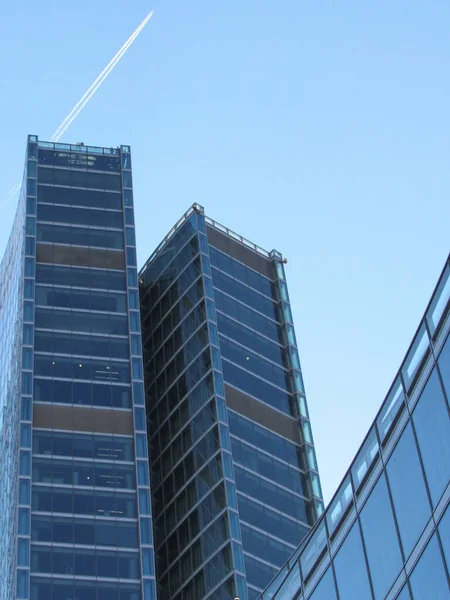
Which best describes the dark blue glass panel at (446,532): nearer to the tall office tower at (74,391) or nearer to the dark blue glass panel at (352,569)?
the dark blue glass panel at (352,569)

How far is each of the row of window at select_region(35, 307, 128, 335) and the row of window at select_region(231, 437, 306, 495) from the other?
14748mm

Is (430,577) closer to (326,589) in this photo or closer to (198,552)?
(326,589)

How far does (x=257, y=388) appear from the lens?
115 m

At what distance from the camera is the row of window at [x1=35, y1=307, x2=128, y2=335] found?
112500mm

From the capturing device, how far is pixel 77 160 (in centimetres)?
12769

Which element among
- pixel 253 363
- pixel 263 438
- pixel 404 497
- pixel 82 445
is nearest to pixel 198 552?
pixel 263 438

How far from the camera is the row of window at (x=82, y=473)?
10162 centimetres

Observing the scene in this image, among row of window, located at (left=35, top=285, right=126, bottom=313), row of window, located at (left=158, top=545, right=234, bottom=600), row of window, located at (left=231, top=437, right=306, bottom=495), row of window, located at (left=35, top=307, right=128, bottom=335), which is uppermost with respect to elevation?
row of window, located at (left=35, top=285, right=126, bottom=313)

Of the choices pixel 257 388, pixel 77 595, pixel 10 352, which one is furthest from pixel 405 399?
pixel 10 352

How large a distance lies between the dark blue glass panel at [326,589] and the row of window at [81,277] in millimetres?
77391

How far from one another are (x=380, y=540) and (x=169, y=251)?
92.4m

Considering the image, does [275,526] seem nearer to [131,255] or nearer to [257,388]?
[257,388]

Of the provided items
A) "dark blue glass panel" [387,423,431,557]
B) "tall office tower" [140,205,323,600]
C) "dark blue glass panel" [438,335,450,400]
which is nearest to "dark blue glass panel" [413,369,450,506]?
"dark blue glass panel" [438,335,450,400]

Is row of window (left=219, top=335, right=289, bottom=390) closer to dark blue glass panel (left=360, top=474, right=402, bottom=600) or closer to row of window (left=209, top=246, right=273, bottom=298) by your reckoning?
row of window (left=209, top=246, right=273, bottom=298)
